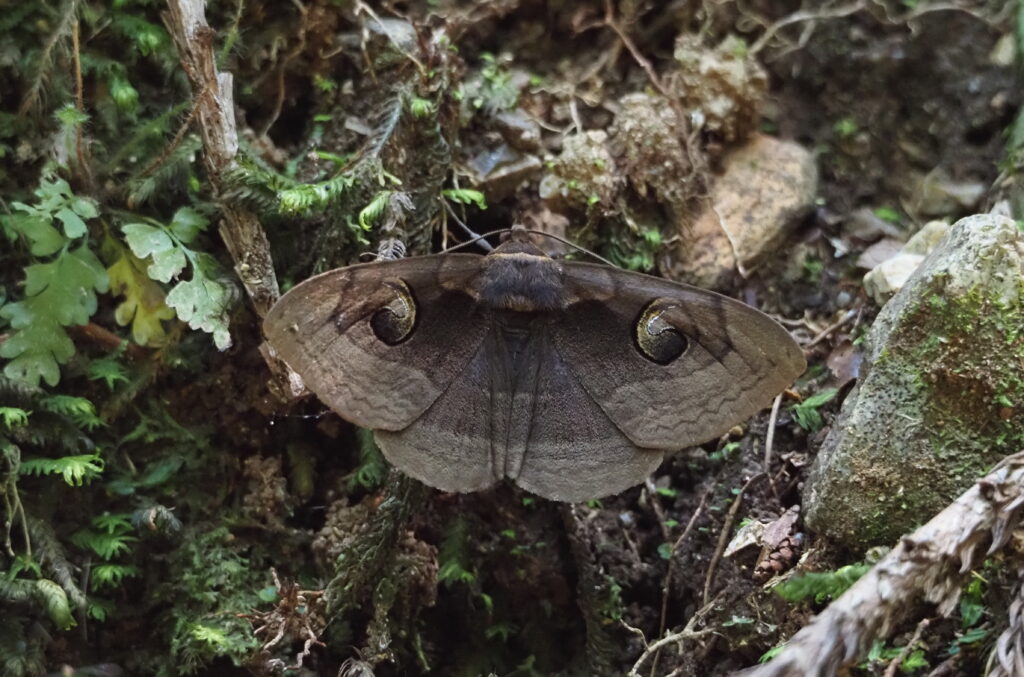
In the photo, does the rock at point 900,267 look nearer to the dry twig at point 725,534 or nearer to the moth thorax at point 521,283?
the dry twig at point 725,534

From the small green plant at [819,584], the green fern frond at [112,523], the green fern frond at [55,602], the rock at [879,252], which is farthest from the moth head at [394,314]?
the rock at [879,252]

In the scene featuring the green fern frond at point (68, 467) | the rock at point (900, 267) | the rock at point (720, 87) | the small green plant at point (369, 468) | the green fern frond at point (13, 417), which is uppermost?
the rock at point (720, 87)

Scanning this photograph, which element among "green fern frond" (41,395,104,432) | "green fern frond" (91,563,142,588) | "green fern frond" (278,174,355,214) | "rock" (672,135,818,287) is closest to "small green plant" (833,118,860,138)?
"rock" (672,135,818,287)

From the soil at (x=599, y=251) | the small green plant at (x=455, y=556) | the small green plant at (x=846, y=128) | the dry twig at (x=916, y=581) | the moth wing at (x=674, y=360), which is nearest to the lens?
the dry twig at (x=916, y=581)

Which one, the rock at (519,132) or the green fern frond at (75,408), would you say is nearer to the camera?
the green fern frond at (75,408)

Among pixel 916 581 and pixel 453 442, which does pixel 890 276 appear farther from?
pixel 453 442

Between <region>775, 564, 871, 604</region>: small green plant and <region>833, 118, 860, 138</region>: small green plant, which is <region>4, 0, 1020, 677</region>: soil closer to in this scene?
<region>833, 118, 860, 138</region>: small green plant

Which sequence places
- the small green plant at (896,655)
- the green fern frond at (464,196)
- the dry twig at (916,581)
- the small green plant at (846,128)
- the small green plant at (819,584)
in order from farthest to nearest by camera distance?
the small green plant at (846,128) → the green fern frond at (464,196) → the small green plant at (896,655) → the small green plant at (819,584) → the dry twig at (916,581)

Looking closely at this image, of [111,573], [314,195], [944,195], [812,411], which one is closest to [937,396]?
[812,411]
